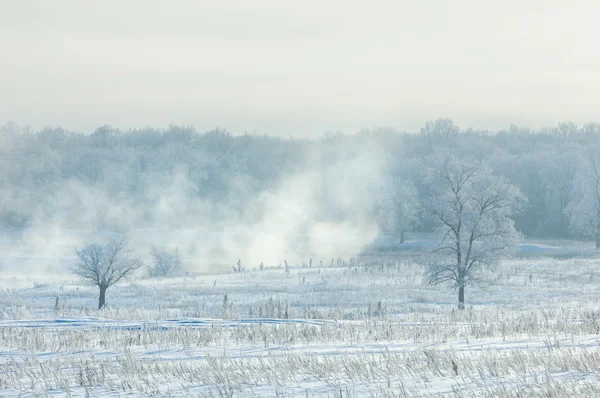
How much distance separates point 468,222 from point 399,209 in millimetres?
58315

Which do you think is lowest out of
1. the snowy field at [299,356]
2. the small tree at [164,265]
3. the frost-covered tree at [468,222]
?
the small tree at [164,265]

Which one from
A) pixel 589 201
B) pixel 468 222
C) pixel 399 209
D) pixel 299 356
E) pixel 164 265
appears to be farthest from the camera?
pixel 399 209

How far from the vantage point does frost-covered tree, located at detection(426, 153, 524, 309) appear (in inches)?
1400

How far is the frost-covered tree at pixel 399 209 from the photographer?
308 feet

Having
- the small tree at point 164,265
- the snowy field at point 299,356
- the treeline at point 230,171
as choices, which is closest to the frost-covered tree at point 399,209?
the treeline at point 230,171

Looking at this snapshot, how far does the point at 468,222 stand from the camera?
36469mm

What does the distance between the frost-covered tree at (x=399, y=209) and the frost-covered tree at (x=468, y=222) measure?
2013 inches

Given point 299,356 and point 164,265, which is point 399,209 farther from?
point 299,356

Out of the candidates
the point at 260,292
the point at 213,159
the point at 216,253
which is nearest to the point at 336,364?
the point at 260,292

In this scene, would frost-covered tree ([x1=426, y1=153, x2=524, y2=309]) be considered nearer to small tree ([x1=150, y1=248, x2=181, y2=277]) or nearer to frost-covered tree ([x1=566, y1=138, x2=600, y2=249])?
small tree ([x1=150, y1=248, x2=181, y2=277])

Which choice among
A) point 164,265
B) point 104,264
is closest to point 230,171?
point 164,265

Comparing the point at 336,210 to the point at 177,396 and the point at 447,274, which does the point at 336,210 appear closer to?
the point at 447,274

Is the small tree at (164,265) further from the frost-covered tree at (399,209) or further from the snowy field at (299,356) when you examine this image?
the snowy field at (299,356)

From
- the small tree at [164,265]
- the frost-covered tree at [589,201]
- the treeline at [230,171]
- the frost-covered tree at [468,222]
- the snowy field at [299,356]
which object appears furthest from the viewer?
the treeline at [230,171]
